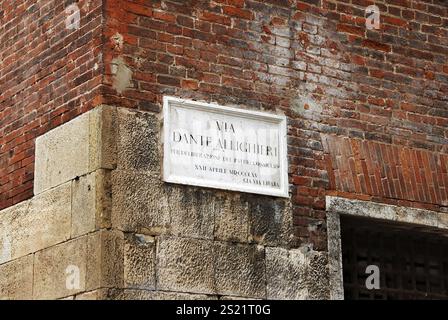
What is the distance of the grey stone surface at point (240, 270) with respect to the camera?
306 inches

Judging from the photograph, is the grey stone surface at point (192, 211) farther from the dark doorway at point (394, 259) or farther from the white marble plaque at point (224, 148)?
the dark doorway at point (394, 259)

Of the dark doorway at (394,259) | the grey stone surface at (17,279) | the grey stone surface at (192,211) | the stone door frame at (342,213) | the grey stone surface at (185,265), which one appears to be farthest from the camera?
the dark doorway at (394,259)

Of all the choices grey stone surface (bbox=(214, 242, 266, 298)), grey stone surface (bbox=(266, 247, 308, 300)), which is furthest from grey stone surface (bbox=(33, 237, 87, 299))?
grey stone surface (bbox=(266, 247, 308, 300))

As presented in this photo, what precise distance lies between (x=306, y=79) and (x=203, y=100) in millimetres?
932

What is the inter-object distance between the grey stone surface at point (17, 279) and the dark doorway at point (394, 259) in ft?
7.75

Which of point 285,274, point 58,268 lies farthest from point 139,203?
point 285,274

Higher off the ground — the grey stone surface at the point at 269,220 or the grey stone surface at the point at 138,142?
the grey stone surface at the point at 138,142

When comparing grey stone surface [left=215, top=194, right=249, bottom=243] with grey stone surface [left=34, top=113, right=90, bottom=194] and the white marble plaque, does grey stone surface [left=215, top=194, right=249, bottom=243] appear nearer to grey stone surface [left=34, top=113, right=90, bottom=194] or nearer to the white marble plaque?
the white marble plaque

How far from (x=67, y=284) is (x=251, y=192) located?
1.44 metres

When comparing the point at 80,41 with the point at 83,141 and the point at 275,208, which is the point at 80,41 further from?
the point at 275,208

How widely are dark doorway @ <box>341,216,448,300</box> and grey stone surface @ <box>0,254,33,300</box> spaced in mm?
2363

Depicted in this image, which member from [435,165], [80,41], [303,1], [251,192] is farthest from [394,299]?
[80,41]

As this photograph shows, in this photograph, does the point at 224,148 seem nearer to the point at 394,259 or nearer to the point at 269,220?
the point at 269,220

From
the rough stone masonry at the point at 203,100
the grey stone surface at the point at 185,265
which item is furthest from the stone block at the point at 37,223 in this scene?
the grey stone surface at the point at 185,265
